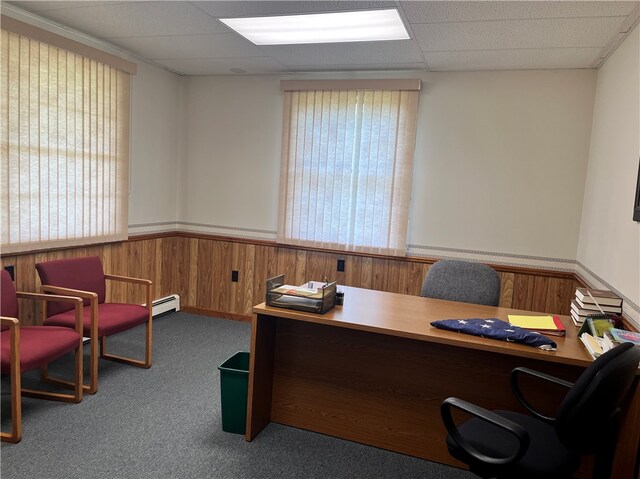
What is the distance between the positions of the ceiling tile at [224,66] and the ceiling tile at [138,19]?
0.72 m

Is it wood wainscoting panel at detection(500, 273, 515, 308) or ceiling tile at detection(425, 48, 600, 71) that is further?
wood wainscoting panel at detection(500, 273, 515, 308)

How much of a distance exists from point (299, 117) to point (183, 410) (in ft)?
8.93

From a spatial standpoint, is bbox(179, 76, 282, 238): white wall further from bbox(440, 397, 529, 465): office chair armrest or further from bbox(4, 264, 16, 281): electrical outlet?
bbox(440, 397, 529, 465): office chair armrest

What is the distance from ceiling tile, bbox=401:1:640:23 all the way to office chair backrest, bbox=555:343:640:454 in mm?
1857

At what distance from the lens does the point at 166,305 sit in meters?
4.57

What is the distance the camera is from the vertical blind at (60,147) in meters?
2.96

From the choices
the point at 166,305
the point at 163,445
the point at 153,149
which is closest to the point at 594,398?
the point at 163,445

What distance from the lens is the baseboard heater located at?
441 centimetres

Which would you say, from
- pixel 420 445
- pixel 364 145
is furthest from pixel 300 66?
pixel 420 445

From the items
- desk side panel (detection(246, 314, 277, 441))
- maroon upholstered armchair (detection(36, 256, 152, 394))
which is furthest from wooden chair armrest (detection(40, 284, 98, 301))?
desk side panel (detection(246, 314, 277, 441))

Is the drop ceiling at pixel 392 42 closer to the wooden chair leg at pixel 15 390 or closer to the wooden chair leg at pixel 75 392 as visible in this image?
the wooden chair leg at pixel 15 390

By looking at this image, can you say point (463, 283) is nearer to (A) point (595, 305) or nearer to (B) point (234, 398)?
(A) point (595, 305)

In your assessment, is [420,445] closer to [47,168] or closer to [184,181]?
[47,168]

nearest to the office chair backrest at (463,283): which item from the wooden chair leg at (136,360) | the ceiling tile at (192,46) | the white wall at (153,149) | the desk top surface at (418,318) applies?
the desk top surface at (418,318)
